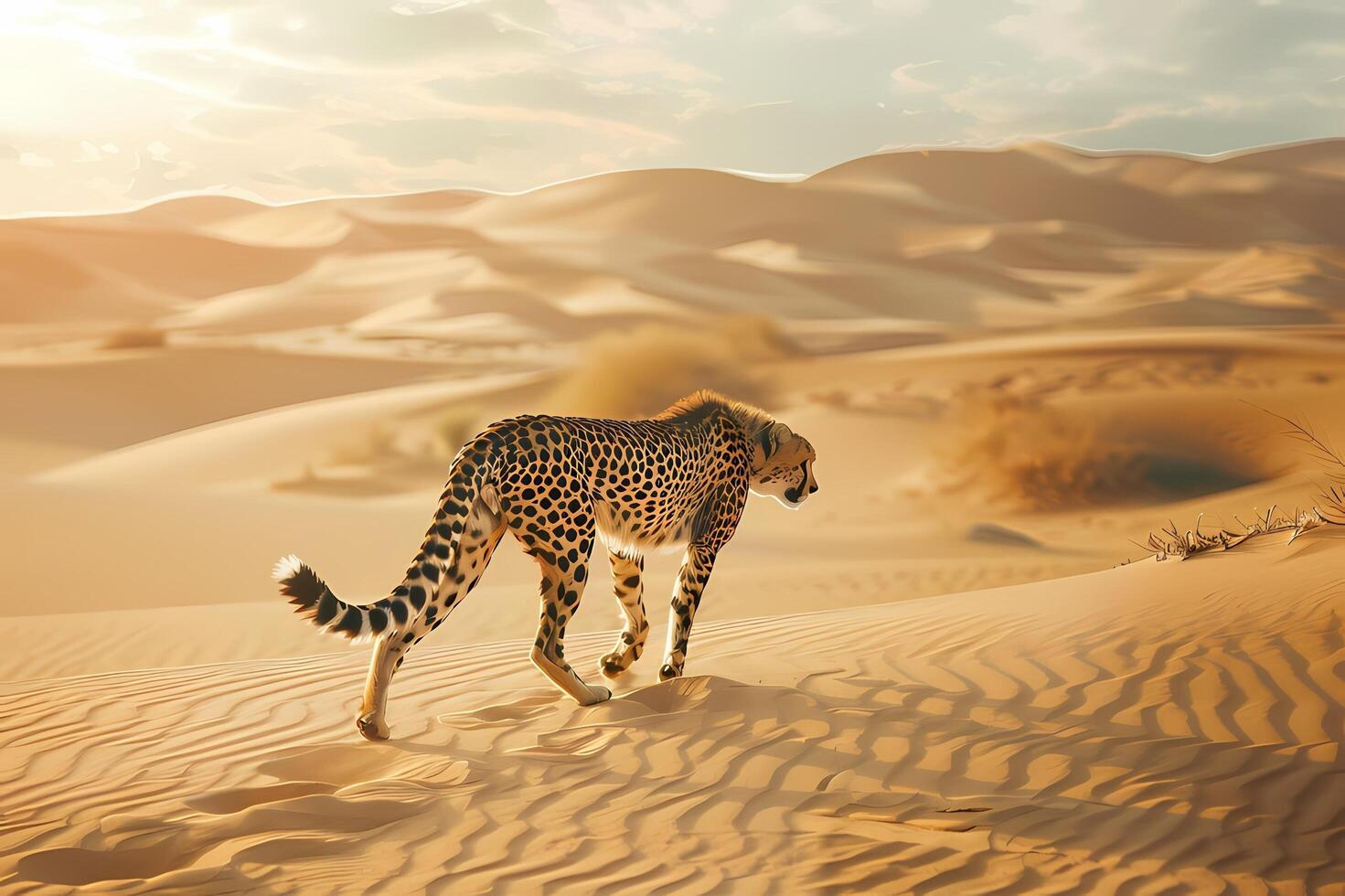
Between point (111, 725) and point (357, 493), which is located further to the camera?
point (357, 493)

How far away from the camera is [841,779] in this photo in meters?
4.89

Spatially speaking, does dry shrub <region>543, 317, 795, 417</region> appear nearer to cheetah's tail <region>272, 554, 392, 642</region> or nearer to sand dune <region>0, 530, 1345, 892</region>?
sand dune <region>0, 530, 1345, 892</region>

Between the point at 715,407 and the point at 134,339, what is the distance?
34.9m

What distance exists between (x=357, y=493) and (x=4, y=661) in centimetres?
1079

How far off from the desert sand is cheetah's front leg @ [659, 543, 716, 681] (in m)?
0.25

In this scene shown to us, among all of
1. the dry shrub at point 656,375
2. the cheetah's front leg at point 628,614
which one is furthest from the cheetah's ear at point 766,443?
the dry shrub at point 656,375

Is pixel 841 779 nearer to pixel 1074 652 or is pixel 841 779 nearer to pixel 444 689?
pixel 1074 652

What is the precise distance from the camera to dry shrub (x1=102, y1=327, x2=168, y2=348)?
35.8 metres


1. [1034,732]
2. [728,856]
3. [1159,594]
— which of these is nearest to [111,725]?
[728,856]

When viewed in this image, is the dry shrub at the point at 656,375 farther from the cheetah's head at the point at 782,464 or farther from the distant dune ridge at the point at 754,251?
Result: the cheetah's head at the point at 782,464

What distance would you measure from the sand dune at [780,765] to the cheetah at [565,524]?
0.41 metres

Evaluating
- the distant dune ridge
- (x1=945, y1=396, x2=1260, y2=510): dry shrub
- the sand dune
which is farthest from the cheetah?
the distant dune ridge

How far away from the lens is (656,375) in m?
29.2

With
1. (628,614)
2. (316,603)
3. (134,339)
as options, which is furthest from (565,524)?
(134,339)
